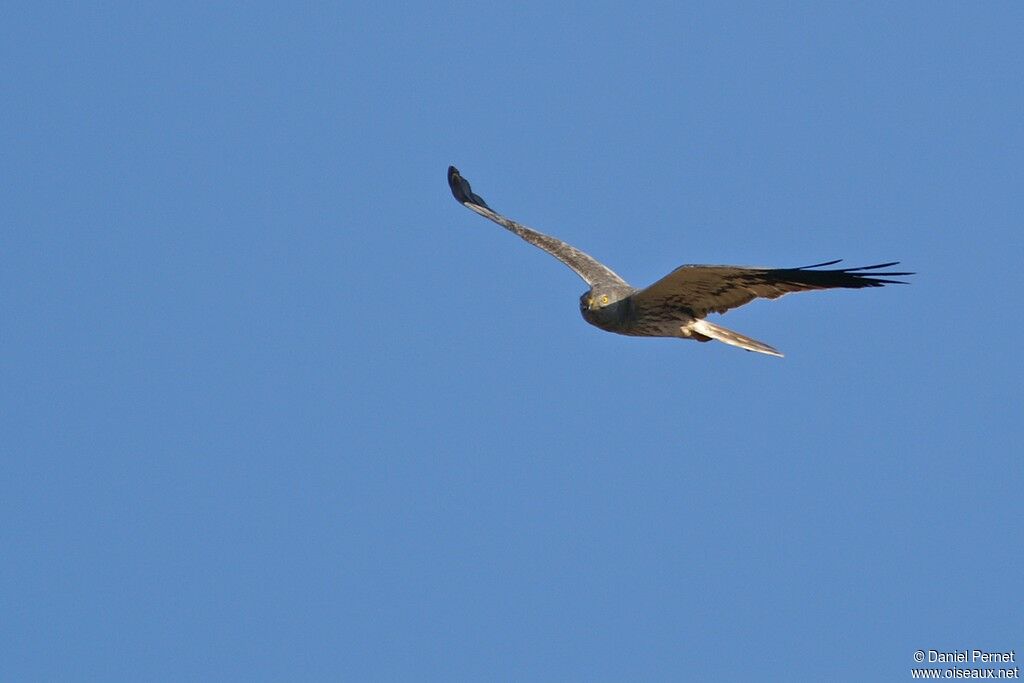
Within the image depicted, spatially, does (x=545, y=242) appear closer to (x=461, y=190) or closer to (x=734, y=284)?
(x=461, y=190)

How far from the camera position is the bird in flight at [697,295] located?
9.66 meters

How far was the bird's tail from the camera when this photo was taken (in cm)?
1060

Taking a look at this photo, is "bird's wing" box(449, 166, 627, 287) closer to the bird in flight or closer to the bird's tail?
the bird in flight

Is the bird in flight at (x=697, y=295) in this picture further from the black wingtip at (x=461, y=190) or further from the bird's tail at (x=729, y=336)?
the black wingtip at (x=461, y=190)

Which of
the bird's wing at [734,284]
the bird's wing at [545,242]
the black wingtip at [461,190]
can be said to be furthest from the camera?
the black wingtip at [461,190]

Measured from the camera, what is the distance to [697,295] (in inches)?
402

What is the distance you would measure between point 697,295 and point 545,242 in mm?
3735

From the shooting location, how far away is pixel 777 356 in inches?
416

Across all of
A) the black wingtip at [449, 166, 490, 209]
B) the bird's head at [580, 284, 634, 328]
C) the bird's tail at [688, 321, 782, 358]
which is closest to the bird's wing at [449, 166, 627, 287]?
the black wingtip at [449, 166, 490, 209]

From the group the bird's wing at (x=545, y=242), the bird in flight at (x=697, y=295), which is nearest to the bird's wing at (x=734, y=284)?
the bird in flight at (x=697, y=295)

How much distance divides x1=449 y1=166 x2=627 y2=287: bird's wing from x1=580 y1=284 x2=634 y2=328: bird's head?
68 centimetres

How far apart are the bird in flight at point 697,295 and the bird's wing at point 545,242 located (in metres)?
0.26

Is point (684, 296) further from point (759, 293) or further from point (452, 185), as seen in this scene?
point (452, 185)

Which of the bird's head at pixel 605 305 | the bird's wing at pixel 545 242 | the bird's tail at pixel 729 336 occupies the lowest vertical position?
the bird's tail at pixel 729 336
